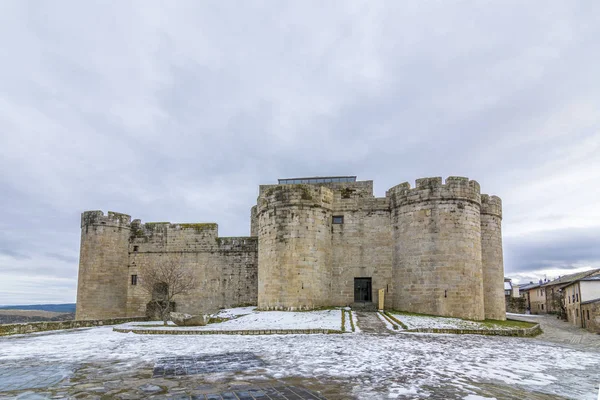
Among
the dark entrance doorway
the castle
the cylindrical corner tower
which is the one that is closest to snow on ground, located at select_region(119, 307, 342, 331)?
the castle

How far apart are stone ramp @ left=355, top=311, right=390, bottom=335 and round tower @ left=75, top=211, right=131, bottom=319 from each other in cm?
1933

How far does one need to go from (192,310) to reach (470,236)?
2019cm

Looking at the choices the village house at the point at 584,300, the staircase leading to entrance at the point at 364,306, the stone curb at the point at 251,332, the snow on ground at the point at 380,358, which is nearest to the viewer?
the snow on ground at the point at 380,358

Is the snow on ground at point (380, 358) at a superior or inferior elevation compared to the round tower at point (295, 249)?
inferior

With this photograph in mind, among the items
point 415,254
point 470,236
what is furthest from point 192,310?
point 470,236

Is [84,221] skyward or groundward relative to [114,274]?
skyward

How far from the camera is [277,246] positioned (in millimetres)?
26328

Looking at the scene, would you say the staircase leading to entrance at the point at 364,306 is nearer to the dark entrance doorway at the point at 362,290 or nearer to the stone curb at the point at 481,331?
the dark entrance doorway at the point at 362,290

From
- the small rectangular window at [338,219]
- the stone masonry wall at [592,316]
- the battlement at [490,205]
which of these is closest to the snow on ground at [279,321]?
the small rectangular window at [338,219]

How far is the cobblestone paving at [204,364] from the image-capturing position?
9.69 m

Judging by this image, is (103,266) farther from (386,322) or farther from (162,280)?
(386,322)

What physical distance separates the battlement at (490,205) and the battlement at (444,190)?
344cm

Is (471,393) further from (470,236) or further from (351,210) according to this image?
(351,210)

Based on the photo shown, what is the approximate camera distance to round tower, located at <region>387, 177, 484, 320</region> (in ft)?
78.0
